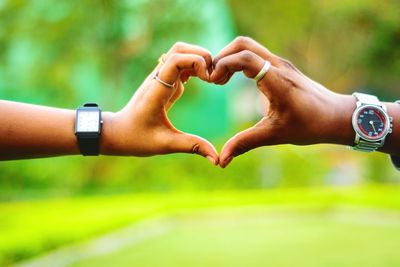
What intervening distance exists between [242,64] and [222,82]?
0.48 ft

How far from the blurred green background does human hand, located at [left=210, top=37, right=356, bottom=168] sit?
3.67 m

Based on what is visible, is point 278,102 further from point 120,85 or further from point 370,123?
point 120,85

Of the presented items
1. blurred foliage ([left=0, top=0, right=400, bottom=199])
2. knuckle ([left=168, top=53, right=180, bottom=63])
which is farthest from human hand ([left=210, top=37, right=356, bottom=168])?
blurred foliage ([left=0, top=0, right=400, bottom=199])

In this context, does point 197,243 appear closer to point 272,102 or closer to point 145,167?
point 272,102

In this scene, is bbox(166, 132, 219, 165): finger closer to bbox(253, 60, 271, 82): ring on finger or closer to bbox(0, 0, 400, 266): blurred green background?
bbox(253, 60, 271, 82): ring on finger

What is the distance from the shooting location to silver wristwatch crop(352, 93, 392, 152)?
85.4 inches

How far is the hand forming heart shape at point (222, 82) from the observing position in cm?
196

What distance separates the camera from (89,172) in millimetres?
12898

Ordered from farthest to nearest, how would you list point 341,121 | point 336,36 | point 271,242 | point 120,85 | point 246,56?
point 336,36 → point 120,85 → point 271,242 → point 341,121 → point 246,56

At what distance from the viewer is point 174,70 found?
6.43 ft

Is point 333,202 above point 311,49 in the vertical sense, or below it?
below

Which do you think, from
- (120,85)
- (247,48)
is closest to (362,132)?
(247,48)

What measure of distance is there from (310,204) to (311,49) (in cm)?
1631

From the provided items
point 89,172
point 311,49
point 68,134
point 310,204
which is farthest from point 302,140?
point 311,49
